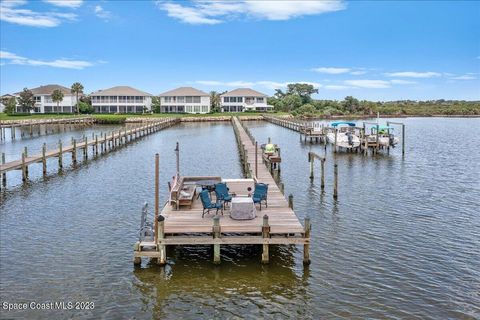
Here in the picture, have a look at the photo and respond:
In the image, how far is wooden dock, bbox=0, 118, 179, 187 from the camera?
32406 millimetres

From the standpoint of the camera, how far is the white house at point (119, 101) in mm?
125688

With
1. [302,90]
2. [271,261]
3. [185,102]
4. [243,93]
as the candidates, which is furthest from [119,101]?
[271,261]

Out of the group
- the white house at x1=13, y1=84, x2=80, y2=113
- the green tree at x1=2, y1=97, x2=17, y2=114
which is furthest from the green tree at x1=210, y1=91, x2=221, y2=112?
the green tree at x1=2, y1=97, x2=17, y2=114

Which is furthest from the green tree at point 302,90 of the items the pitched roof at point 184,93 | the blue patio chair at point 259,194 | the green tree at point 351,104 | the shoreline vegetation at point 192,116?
the blue patio chair at point 259,194

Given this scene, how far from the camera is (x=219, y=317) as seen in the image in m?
12.9

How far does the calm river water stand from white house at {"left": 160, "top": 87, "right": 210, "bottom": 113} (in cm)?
10129

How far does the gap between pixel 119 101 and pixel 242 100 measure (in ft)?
116

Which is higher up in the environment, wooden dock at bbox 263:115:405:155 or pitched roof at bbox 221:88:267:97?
pitched roof at bbox 221:88:267:97

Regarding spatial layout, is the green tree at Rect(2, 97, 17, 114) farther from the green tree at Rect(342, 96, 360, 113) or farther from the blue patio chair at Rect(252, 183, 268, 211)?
the blue patio chair at Rect(252, 183, 268, 211)

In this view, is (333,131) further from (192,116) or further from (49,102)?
(49,102)

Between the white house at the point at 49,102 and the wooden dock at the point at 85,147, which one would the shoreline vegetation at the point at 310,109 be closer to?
the white house at the point at 49,102

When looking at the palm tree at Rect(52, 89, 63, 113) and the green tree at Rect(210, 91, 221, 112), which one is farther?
the green tree at Rect(210, 91, 221, 112)

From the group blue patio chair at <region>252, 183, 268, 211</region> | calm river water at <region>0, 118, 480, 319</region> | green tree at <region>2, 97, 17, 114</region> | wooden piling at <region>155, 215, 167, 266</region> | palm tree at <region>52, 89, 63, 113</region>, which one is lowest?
calm river water at <region>0, 118, 480, 319</region>

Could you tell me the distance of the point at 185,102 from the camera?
131250 millimetres
